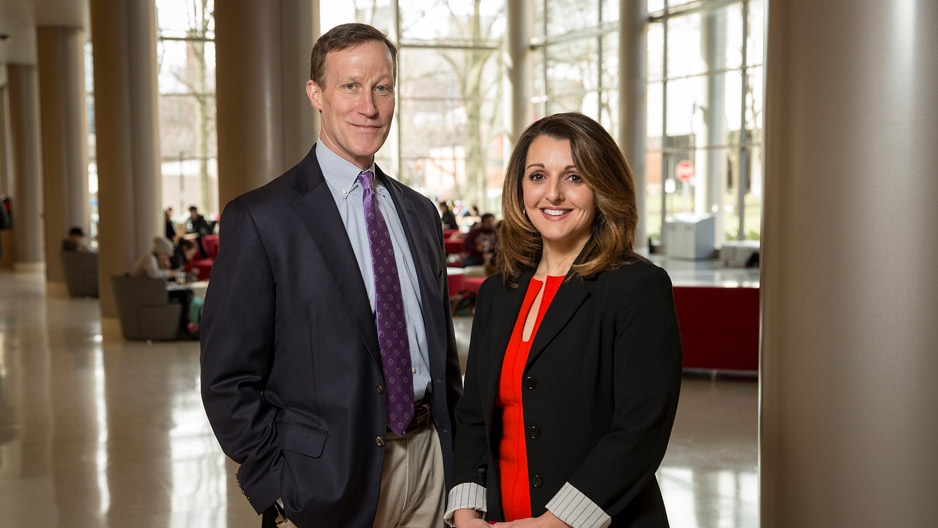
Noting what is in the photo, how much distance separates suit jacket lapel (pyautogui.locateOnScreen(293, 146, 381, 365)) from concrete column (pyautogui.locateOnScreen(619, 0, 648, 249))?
722 inches

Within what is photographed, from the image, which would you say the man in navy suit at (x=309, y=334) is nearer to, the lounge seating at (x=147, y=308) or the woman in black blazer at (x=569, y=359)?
the woman in black blazer at (x=569, y=359)

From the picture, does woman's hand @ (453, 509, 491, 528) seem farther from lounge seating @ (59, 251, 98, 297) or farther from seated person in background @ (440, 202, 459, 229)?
seated person in background @ (440, 202, 459, 229)

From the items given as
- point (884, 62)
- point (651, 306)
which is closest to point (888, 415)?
point (884, 62)

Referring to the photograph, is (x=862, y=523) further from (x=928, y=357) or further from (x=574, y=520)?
(x=574, y=520)

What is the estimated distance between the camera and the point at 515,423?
2.14 metres

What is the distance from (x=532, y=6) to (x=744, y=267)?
8.97 m

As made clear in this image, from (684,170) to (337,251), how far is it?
20.3 m

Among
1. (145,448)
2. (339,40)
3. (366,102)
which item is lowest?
(145,448)

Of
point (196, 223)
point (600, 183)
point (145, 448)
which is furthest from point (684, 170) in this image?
point (600, 183)

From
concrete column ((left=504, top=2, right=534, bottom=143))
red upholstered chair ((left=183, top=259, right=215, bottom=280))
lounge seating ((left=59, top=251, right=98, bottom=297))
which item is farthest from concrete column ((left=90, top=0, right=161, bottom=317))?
concrete column ((left=504, top=2, right=534, bottom=143))

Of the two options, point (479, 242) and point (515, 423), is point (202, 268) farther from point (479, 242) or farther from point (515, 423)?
point (515, 423)

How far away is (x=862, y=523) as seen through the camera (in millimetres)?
2896

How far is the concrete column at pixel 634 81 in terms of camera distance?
66.8ft

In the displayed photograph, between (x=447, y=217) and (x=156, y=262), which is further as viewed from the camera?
(x=447, y=217)
